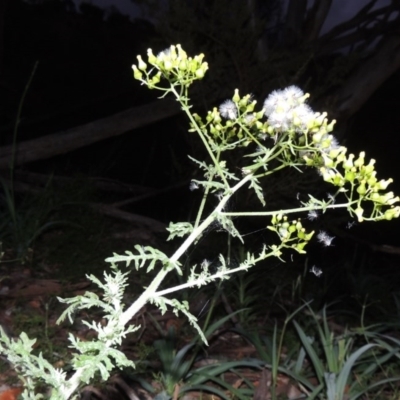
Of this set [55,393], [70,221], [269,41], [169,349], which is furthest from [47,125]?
[55,393]

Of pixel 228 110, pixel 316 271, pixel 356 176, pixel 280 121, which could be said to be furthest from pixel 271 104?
pixel 316 271

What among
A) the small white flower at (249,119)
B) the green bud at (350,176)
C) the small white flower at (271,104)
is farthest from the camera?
the small white flower at (271,104)

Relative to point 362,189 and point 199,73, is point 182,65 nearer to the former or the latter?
point 199,73

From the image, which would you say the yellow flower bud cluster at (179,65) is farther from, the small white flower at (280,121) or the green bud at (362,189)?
the green bud at (362,189)

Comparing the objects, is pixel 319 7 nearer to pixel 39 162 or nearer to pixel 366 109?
pixel 366 109

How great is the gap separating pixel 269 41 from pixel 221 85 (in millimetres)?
622

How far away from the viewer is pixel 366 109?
543 cm

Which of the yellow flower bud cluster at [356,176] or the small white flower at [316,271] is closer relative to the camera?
the yellow flower bud cluster at [356,176]

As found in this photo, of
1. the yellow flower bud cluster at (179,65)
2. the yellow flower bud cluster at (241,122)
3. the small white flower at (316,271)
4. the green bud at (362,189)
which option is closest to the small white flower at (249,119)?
the yellow flower bud cluster at (241,122)

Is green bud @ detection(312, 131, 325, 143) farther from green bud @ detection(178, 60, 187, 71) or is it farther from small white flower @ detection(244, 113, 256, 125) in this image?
green bud @ detection(178, 60, 187, 71)

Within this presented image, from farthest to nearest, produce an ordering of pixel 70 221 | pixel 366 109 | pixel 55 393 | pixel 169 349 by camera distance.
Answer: pixel 366 109 < pixel 70 221 < pixel 169 349 < pixel 55 393

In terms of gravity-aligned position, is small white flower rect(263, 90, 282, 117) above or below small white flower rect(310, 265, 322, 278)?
below

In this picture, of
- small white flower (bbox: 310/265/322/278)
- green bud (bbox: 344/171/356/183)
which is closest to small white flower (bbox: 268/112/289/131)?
green bud (bbox: 344/171/356/183)

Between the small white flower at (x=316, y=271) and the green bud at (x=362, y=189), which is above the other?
the small white flower at (x=316, y=271)
